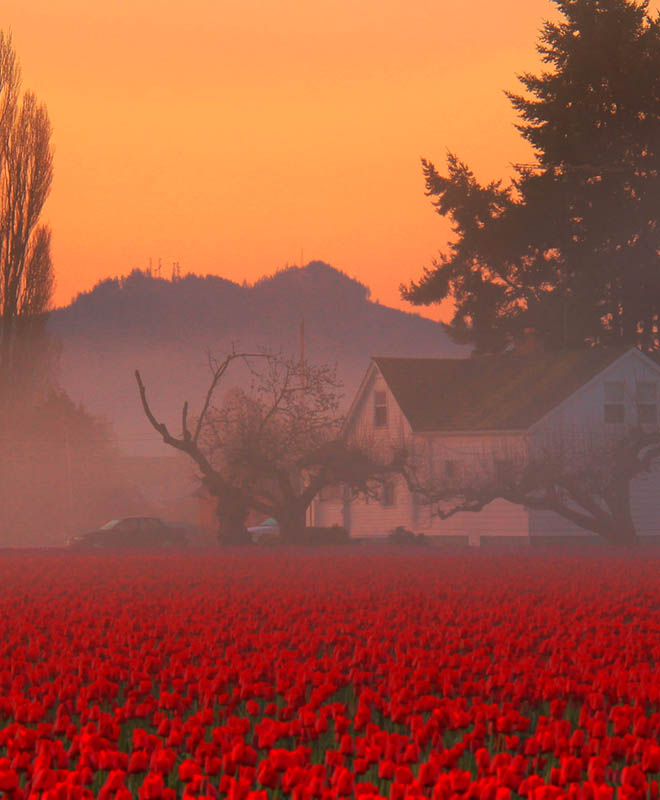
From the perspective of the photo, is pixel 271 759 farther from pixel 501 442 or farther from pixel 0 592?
pixel 501 442

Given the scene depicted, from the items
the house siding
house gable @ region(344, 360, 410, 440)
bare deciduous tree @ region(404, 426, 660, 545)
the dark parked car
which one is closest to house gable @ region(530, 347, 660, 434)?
the house siding

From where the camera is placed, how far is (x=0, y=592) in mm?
21250

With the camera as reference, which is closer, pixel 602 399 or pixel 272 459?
pixel 272 459

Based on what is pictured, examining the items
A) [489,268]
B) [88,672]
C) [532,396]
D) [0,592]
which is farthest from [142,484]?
[88,672]

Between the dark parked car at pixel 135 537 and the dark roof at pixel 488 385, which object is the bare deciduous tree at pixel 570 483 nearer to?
the dark roof at pixel 488 385

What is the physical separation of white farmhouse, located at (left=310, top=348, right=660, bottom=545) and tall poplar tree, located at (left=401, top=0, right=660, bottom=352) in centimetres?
459

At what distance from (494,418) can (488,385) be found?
4.50m

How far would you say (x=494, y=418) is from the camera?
59.5 m

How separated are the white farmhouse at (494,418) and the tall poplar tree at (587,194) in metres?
4.59

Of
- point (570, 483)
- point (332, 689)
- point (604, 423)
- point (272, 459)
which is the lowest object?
point (332, 689)

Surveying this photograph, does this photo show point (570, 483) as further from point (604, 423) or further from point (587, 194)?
point (587, 194)

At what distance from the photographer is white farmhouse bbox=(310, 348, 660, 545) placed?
2255 inches

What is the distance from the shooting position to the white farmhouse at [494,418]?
5728 centimetres

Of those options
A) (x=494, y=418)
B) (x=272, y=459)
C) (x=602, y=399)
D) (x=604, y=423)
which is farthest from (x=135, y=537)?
(x=602, y=399)
